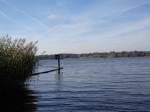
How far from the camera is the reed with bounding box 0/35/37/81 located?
22156mm

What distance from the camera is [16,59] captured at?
2330 centimetres

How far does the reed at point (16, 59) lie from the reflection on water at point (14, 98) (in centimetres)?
72

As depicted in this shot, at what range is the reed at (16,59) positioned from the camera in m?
22.2

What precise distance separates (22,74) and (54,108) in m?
6.17

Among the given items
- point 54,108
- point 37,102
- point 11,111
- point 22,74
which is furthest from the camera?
point 22,74

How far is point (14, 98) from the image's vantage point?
2156 centimetres

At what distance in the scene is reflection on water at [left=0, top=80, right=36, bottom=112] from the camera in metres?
18.2

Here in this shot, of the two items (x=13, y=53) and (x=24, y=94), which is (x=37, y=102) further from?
(x=13, y=53)

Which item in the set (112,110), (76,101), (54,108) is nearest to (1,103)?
(54,108)

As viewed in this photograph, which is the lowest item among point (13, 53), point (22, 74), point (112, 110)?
Result: point (112, 110)

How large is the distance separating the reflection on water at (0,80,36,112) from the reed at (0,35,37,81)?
72cm

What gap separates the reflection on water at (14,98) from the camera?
18.2 metres

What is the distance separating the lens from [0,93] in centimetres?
2177

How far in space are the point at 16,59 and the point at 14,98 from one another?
3.21 meters
